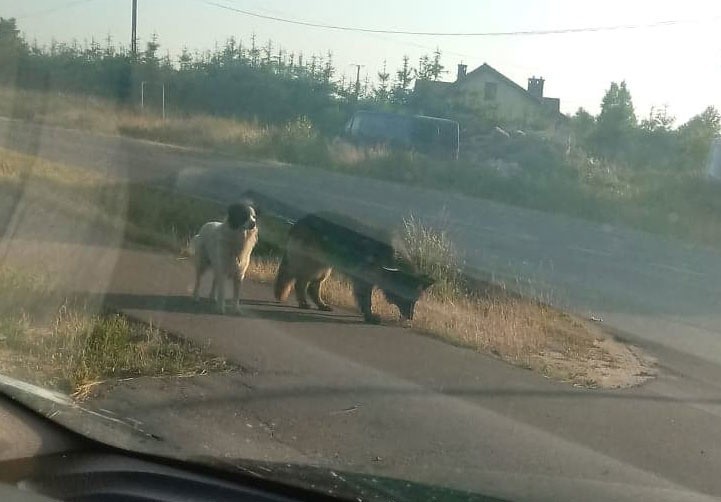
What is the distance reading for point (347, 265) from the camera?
31.8ft

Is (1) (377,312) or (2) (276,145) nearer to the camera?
(1) (377,312)

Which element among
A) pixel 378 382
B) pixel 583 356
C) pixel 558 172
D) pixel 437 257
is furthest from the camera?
pixel 558 172

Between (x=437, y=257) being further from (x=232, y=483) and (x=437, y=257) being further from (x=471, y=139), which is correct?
(x=471, y=139)

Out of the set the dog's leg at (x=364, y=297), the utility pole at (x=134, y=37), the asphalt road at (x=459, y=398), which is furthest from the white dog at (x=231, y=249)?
the utility pole at (x=134, y=37)

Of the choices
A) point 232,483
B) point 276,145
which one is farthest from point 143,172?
point 232,483

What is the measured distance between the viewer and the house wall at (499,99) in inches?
1437

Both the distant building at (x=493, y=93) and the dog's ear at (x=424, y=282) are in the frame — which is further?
the distant building at (x=493, y=93)

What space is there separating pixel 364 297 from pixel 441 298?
1241mm

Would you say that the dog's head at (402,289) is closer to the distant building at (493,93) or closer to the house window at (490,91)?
the distant building at (493,93)

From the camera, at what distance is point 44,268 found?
9242mm

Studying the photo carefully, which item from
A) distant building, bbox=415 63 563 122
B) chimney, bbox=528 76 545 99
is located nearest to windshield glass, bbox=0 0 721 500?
distant building, bbox=415 63 563 122

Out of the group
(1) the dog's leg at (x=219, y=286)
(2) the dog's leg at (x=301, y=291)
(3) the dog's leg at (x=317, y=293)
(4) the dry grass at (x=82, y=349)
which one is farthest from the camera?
(3) the dog's leg at (x=317, y=293)

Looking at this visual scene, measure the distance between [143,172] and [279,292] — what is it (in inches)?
406

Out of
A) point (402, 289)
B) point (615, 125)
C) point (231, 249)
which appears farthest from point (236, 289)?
point (615, 125)
